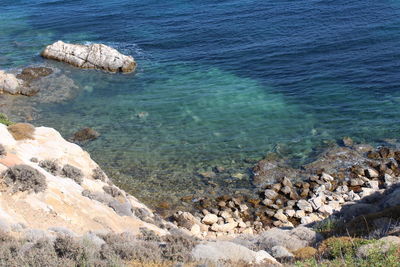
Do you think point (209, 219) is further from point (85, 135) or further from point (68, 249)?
point (85, 135)

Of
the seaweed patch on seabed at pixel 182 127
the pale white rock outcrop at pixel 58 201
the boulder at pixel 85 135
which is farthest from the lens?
the boulder at pixel 85 135

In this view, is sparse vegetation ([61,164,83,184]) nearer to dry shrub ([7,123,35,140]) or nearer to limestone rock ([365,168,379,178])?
dry shrub ([7,123,35,140])

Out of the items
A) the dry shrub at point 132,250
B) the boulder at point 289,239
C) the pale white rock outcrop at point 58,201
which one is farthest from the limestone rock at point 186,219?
the dry shrub at point 132,250

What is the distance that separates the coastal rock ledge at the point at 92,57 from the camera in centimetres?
5512

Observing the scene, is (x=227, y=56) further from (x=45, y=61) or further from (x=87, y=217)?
(x=87, y=217)

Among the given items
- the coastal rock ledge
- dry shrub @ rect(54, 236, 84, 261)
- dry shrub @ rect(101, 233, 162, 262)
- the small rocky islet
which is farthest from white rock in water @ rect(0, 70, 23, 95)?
dry shrub @ rect(54, 236, 84, 261)

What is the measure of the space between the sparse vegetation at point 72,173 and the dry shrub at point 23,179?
3.65 metres

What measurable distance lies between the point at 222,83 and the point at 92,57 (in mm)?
18263

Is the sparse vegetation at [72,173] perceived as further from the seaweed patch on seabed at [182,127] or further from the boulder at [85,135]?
the boulder at [85,135]

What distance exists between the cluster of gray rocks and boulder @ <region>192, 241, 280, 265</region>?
950 centimetres

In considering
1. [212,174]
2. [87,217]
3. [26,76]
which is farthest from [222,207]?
[26,76]

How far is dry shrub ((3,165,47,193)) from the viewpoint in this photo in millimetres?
19531

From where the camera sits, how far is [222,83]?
50.2 m

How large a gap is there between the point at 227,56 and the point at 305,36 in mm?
11429
